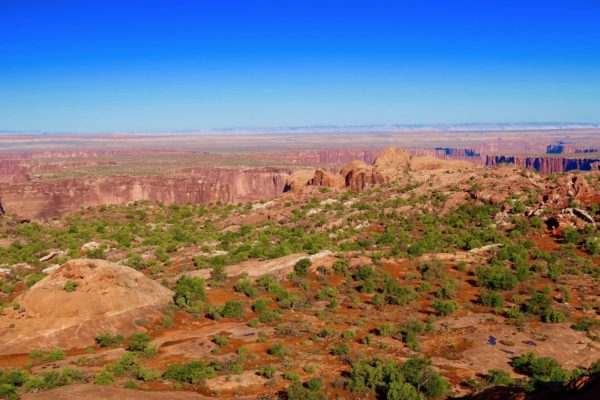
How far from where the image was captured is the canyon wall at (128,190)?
273ft

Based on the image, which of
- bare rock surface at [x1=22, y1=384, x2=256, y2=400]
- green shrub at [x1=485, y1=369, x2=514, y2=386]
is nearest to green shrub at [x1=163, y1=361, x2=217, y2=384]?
bare rock surface at [x1=22, y1=384, x2=256, y2=400]

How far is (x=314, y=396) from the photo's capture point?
14.1 m

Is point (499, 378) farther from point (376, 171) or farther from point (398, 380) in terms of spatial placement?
point (376, 171)

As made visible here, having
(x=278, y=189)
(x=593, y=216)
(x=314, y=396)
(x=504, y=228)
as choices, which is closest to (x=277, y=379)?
(x=314, y=396)

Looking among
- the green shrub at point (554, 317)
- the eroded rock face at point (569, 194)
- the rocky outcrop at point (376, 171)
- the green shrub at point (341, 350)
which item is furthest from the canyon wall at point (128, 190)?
the green shrub at point (554, 317)

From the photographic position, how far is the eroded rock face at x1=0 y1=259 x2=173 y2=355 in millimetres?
18953

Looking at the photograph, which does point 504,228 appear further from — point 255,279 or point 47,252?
point 47,252

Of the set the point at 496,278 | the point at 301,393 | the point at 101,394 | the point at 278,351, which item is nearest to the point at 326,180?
the point at 496,278

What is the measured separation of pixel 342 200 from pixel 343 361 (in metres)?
31.2

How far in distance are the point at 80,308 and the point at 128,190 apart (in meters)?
86.4

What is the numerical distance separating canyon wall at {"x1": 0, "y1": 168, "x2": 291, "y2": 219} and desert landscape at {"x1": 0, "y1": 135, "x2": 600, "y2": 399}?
41369mm

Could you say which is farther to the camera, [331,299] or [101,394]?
[331,299]

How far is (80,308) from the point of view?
20.5 m

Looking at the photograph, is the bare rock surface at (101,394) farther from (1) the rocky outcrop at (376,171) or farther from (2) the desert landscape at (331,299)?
(1) the rocky outcrop at (376,171)
